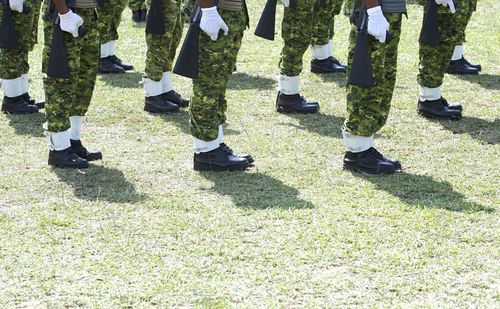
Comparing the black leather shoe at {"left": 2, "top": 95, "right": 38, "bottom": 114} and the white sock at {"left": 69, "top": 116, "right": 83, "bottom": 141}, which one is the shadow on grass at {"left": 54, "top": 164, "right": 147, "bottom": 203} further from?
the black leather shoe at {"left": 2, "top": 95, "right": 38, "bottom": 114}

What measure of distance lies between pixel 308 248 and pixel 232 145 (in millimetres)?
2100

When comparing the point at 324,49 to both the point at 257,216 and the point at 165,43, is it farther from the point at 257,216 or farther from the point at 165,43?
the point at 257,216

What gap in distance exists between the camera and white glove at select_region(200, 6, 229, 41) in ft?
19.8

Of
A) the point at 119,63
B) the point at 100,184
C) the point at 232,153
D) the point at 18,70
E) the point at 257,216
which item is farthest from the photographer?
the point at 119,63

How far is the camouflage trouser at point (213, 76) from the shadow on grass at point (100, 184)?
0.57 metres

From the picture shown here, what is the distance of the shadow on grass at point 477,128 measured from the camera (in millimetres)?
7219

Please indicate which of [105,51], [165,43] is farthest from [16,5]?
[105,51]

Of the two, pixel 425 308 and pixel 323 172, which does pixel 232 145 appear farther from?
pixel 425 308

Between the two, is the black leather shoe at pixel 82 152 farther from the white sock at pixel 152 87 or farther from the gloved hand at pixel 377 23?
the gloved hand at pixel 377 23

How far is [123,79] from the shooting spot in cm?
904

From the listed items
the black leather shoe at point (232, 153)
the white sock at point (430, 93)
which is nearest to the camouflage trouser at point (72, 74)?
the black leather shoe at point (232, 153)

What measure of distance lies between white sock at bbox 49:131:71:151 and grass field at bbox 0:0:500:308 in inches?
6.7

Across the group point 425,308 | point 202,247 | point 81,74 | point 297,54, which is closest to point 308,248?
point 202,247

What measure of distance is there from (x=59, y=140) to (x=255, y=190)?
Answer: 4.25ft
